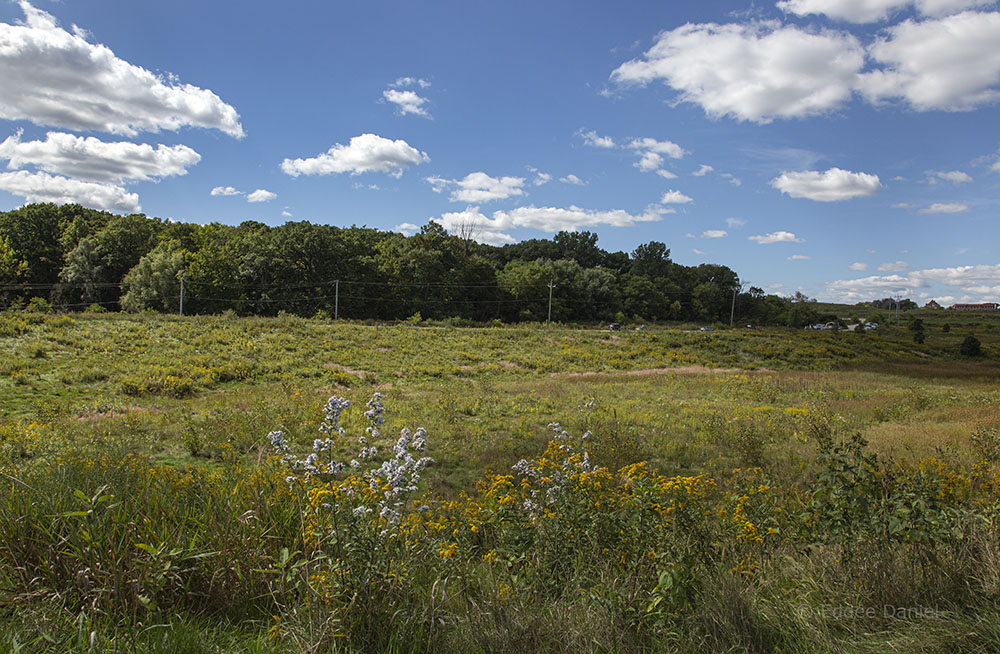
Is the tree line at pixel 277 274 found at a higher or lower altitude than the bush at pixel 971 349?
higher

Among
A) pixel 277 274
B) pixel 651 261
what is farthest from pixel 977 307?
pixel 277 274

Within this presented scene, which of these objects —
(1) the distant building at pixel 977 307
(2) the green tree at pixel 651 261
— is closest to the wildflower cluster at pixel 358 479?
(2) the green tree at pixel 651 261

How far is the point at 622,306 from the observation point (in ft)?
312

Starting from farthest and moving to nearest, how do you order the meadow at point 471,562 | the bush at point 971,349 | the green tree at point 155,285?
the green tree at point 155,285
the bush at point 971,349
the meadow at point 471,562

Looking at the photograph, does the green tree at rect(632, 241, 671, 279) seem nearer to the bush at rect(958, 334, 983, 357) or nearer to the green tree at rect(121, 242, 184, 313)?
the bush at rect(958, 334, 983, 357)

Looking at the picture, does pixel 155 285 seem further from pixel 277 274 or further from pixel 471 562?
pixel 471 562

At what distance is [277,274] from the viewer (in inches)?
2539

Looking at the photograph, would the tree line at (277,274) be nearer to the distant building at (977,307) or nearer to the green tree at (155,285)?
the green tree at (155,285)

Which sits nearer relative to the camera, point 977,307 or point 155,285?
point 155,285

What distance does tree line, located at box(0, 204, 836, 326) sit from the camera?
2447 inches

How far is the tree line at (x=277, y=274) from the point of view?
204 feet

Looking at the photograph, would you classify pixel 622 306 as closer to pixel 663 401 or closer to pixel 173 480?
pixel 663 401

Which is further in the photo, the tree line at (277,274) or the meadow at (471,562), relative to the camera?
the tree line at (277,274)

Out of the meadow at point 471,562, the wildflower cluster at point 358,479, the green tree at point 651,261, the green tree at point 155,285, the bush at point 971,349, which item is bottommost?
the bush at point 971,349
